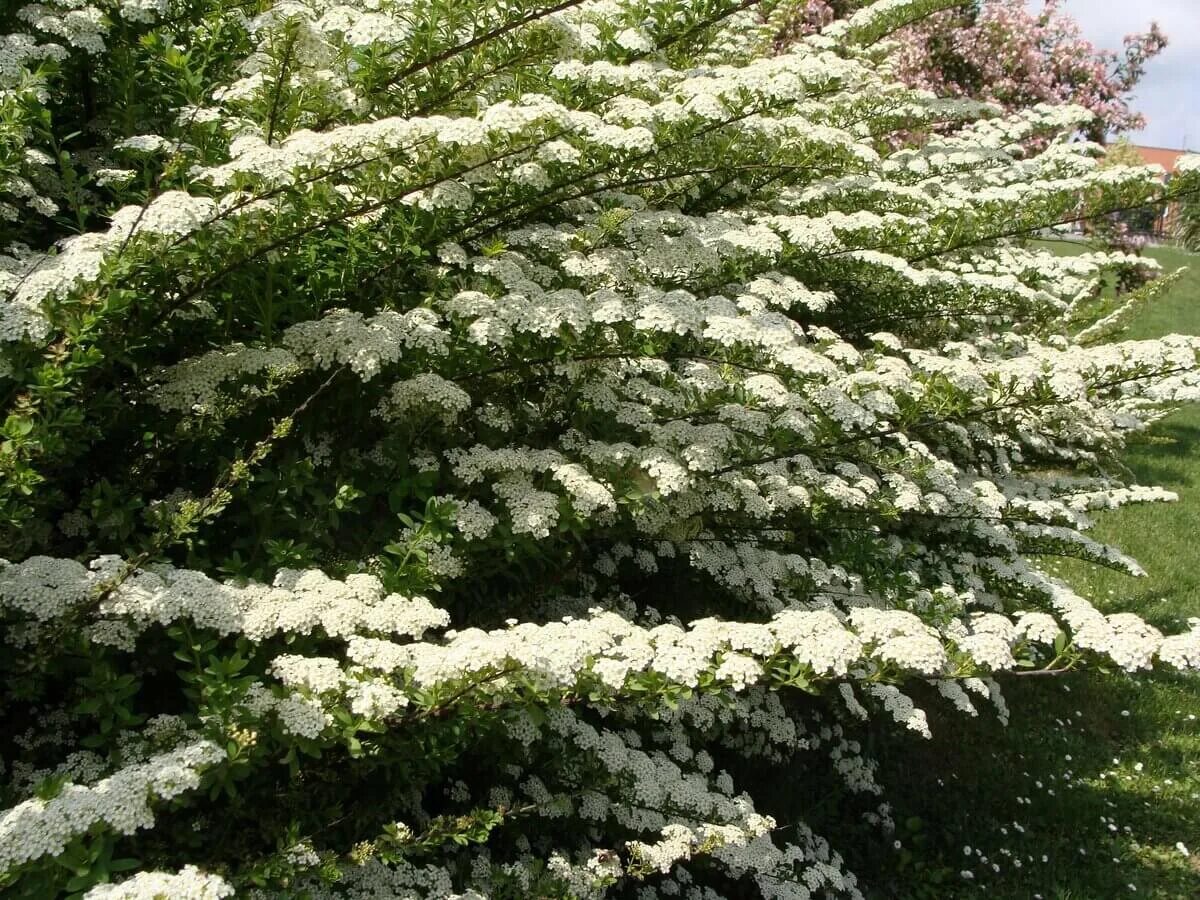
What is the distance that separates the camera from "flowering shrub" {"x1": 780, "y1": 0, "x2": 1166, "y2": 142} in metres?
10.9

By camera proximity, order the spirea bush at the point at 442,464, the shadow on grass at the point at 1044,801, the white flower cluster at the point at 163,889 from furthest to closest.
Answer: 1. the shadow on grass at the point at 1044,801
2. the spirea bush at the point at 442,464
3. the white flower cluster at the point at 163,889

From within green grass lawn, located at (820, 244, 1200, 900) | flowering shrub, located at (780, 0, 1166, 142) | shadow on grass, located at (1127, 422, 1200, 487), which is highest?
flowering shrub, located at (780, 0, 1166, 142)

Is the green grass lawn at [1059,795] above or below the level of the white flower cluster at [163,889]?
below

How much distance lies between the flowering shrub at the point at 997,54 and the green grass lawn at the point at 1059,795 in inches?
232

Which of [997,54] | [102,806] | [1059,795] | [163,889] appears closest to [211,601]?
[102,806]

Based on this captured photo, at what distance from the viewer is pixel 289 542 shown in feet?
9.34

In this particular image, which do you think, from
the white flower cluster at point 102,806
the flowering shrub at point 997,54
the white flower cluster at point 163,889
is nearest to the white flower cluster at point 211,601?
the white flower cluster at point 102,806

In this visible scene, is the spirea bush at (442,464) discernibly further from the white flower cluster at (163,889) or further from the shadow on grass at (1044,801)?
the shadow on grass at (1044,801)

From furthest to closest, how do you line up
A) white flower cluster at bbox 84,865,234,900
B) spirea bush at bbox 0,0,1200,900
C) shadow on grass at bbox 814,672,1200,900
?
shadow on grass at bbox 814,672,1200,900 → spirea bush at bbox 0,0,1200,900 → white flower cluster at bbox 84,865,234,900

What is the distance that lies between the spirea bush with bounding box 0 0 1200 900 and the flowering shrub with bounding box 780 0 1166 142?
7182 millimetres

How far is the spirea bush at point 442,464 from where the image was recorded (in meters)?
2.43

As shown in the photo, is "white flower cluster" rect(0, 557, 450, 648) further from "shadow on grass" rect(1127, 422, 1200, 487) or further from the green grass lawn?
"shadow on grass" rect(1127, 422, 1200, 487)

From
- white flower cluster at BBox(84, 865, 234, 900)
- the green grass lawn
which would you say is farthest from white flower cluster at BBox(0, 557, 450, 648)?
the green grass lawn

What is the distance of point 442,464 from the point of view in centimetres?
338
